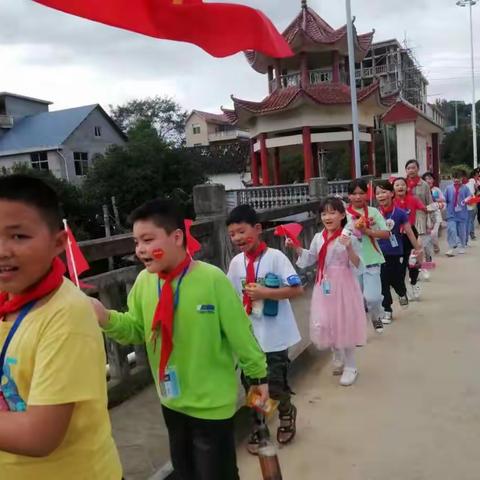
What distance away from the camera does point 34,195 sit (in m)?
1.25

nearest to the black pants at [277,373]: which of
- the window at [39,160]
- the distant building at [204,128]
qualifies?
the window at [39,160]

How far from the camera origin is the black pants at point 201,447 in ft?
6.97

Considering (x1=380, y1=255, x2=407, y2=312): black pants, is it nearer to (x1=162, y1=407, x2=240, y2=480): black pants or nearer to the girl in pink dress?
the girl in pink dress

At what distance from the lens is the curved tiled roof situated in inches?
742

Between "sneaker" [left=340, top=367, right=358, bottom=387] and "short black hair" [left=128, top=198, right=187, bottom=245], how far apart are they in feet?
8.48

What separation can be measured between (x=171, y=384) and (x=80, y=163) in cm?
3310

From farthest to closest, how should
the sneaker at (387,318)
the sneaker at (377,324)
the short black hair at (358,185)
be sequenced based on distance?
the sneaker at (387,318), the sneaker at (377,324), the short black hair at (358,185)

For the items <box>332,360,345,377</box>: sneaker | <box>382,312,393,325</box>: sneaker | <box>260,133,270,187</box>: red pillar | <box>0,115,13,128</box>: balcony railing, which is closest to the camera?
<box>332,360,345,377</box>: sneaker

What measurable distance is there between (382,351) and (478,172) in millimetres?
12213

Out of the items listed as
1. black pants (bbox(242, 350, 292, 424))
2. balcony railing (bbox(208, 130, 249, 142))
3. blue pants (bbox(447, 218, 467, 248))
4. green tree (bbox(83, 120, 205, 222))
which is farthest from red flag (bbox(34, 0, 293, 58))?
balcony railing (bbox(208, 130, 249, 142))

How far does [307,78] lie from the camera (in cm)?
2041

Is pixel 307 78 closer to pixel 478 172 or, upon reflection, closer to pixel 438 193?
pixel 478 172

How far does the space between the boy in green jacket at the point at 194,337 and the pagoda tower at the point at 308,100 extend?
56.2 ft

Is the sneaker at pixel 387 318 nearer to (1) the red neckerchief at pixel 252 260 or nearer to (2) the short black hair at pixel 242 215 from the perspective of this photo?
(1) the red neckerchief at pixel 252 260
